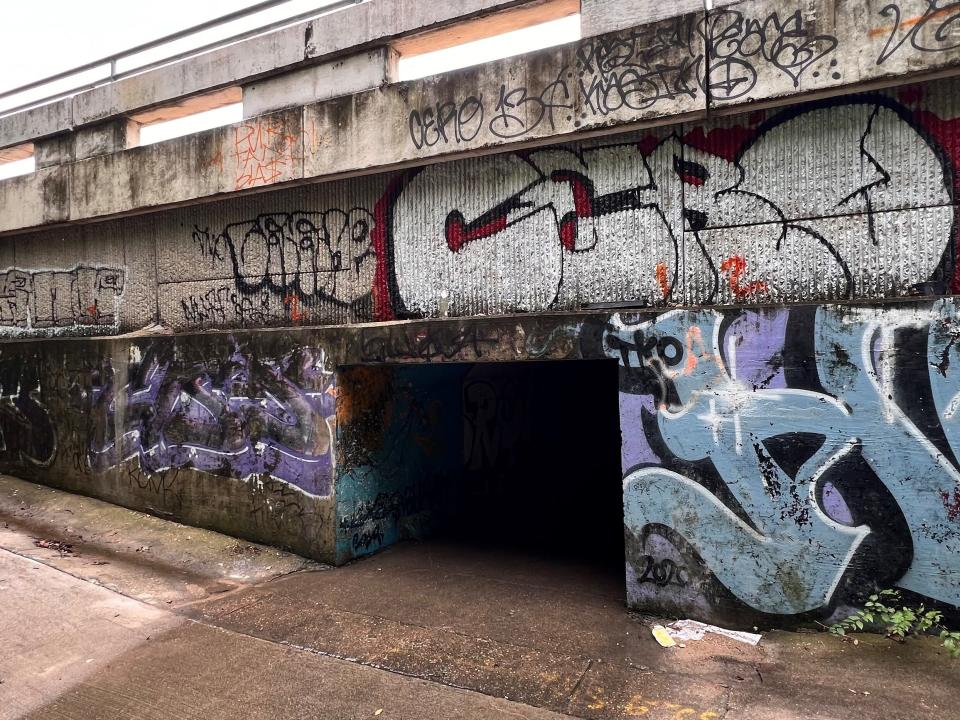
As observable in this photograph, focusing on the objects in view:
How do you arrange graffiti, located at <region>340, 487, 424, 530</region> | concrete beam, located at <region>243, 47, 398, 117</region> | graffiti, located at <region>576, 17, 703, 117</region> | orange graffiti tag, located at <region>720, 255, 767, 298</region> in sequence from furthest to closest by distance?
graffiti, located at <region>340, 487, 424, 530</region> < concrete beam, located at <region>243, 47, 398, 117</region> < orange graffiti tag, located at <region>720, 255, 767, 298</region> < graffiti, located at <region>576, 17, 703, 117</region>

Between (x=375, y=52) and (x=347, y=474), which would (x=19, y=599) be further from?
(x=375, y=52)

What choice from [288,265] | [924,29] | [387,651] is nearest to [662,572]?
[387,651]

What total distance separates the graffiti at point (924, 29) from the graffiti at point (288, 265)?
4.35 meters

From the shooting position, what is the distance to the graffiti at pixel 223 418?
6.22 m

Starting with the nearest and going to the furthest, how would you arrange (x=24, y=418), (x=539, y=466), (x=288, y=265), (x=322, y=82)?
(x=322, y=82)
(x=288, y=265)
(x=24, y=418)
(x=539, y=466)

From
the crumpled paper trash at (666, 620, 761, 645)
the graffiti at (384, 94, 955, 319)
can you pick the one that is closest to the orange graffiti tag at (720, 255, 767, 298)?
the graffiti at (384, 94, 955, 319)

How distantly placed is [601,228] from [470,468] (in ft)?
12.4

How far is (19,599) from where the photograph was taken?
17.5 ft

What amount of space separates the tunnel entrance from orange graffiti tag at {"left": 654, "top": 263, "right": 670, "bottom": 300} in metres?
2.73

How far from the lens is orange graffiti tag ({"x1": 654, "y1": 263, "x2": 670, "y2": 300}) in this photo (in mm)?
4977

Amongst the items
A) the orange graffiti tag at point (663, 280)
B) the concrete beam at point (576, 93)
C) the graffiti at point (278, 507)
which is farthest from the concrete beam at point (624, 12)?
the graffiti at point (278, 507)

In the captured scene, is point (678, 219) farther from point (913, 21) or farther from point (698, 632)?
point (698, 632)

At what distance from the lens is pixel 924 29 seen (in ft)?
12.8

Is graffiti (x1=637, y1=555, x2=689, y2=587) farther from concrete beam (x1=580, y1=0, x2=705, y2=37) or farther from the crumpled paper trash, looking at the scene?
concrete beam (x1=580, y1=0, x2=705, y2=37)
